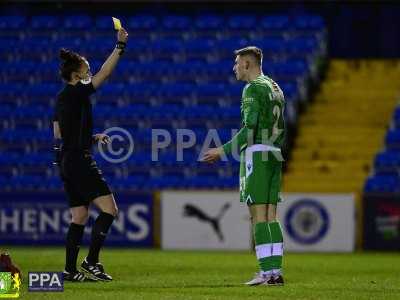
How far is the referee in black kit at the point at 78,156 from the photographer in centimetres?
1070

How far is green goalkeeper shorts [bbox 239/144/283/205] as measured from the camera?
10281mm

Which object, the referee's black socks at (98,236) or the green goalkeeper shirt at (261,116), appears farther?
the referee's black socks at (98,236)

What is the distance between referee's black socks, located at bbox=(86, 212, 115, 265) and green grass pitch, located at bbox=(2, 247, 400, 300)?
324 mm

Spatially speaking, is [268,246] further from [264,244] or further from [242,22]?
[242,22]

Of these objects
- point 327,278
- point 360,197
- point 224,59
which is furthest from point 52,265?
point 224,59

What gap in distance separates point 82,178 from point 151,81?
38.9 ft

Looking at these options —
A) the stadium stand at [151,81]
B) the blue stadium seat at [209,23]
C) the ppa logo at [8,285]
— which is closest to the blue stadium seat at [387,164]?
the stadium stand at [151,81]

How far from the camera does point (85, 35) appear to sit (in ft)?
78.8

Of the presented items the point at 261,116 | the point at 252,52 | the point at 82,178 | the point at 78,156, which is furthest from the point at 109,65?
the point at 261,116

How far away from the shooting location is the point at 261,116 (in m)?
10.3

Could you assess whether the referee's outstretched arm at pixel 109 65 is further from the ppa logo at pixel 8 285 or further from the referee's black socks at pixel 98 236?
the ppa logo at pixel 8 285

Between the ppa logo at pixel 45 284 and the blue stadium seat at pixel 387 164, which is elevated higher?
the blue stadium seat at pixel 387 164

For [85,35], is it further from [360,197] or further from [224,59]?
[360,197]

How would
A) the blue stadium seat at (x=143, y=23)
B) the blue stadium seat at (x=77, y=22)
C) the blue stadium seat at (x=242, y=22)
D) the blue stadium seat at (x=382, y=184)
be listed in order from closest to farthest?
the blue stadium seat at (x=382, y=184) < the blue stadium seat at (x=242, y=22) < the blue stadium seat at (x=143, y=23) < the blue stadium seat at (x=77, y=22)
